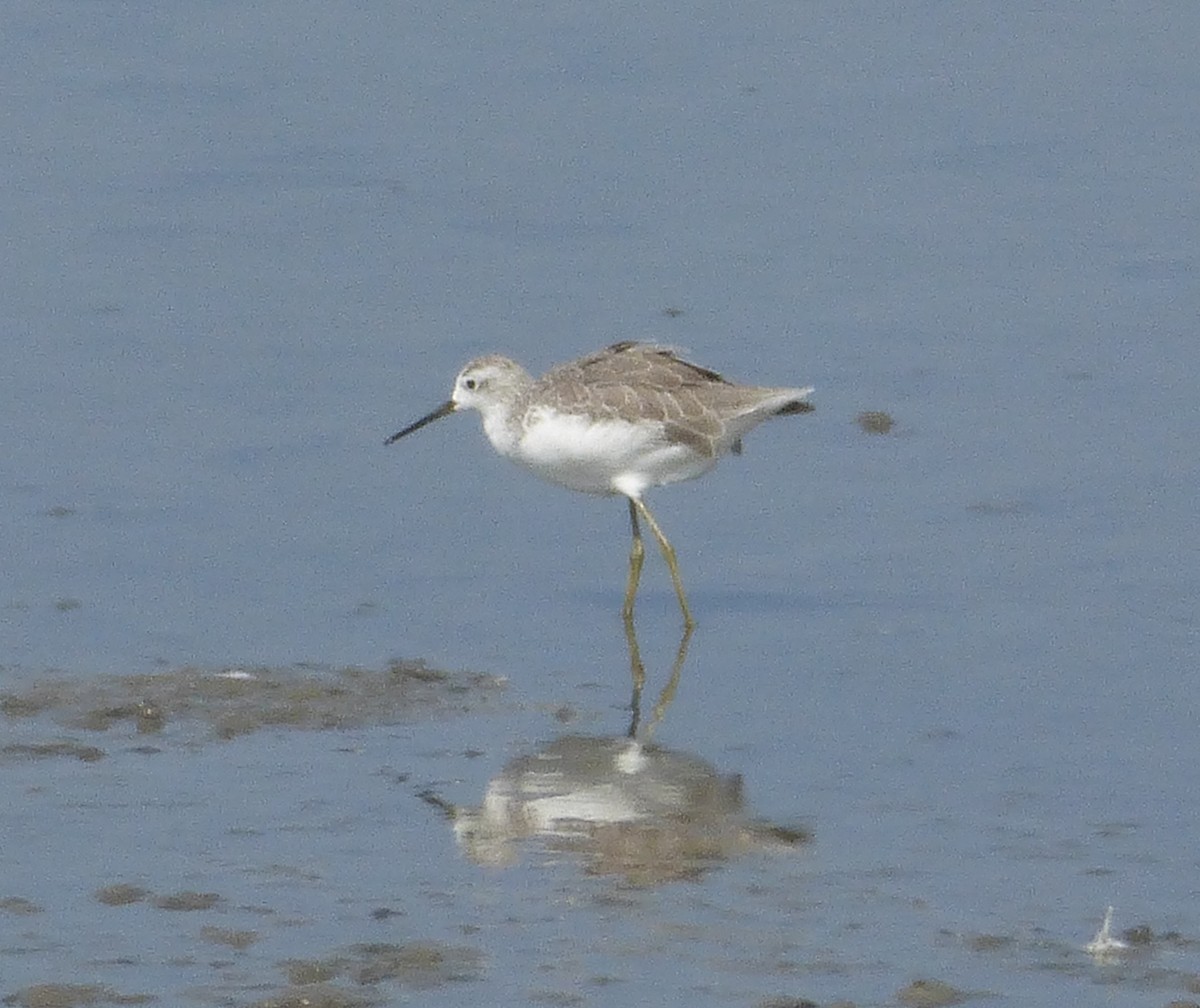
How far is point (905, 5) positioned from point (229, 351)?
6.02 metres

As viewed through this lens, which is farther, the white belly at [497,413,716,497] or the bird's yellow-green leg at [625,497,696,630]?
the white belly at [497,413,716,497]

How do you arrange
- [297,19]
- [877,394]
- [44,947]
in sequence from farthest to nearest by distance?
1. [297,19]
2. [877,394]
3. [44,947]

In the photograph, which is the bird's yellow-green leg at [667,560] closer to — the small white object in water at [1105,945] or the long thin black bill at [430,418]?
the long thin black bill at [430,418]

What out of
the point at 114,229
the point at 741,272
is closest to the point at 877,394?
the point at 741,272

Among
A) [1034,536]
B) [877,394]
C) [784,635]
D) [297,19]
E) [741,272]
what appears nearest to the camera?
[784,635]

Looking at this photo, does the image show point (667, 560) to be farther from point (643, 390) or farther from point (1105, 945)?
point (1105, 945)

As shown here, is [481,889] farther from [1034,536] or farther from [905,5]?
[905,5]

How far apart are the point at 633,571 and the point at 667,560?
0.14 m

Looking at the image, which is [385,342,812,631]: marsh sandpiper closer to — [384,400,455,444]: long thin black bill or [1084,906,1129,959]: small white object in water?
[384,400,455,444]: long thin black bill

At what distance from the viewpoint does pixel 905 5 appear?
52.6 ft

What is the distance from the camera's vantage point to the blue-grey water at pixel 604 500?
7.02 m

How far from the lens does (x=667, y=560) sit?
9891 millimetres

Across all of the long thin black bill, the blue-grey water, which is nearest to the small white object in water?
the blue-grey water

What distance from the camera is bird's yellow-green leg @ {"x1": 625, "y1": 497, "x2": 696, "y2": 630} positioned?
9703mm
